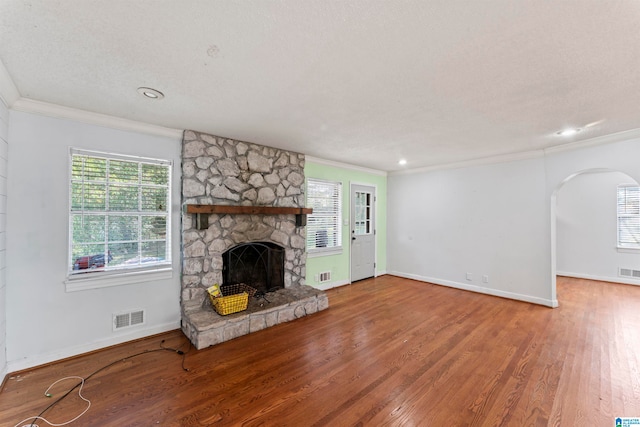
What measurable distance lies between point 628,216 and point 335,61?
24.2 ft

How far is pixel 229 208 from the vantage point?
348 cm

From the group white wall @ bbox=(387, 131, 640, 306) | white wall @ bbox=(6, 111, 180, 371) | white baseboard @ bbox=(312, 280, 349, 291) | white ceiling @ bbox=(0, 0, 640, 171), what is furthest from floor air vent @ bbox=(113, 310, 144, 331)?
white wall @ bbox=(387, 131, 640, 306)

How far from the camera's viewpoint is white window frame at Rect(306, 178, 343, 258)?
4.82 m

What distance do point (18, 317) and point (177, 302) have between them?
1355 millimetres

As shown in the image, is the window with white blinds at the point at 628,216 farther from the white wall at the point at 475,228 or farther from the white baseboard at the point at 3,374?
the white baseboard at the point at 3,374

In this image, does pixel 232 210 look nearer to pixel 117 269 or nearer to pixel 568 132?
pixel 117 269

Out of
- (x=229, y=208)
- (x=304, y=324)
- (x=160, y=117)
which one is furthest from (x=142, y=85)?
(x=304, y=324)

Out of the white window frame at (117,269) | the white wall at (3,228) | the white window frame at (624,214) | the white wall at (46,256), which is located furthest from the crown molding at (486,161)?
the white wall at (3,228)

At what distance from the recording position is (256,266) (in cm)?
405

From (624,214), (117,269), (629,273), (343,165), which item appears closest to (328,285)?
(343,165)

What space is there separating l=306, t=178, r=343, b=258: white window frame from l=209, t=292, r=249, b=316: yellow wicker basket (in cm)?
166

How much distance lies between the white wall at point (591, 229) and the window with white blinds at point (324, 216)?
555 centimetres

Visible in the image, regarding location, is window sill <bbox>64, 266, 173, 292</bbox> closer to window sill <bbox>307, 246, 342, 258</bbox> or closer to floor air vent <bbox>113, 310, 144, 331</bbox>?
floor air vent <bbox>113, 310, 144, 331</bbox>

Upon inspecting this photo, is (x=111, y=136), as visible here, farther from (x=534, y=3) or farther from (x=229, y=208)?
(x=534, y=3)
